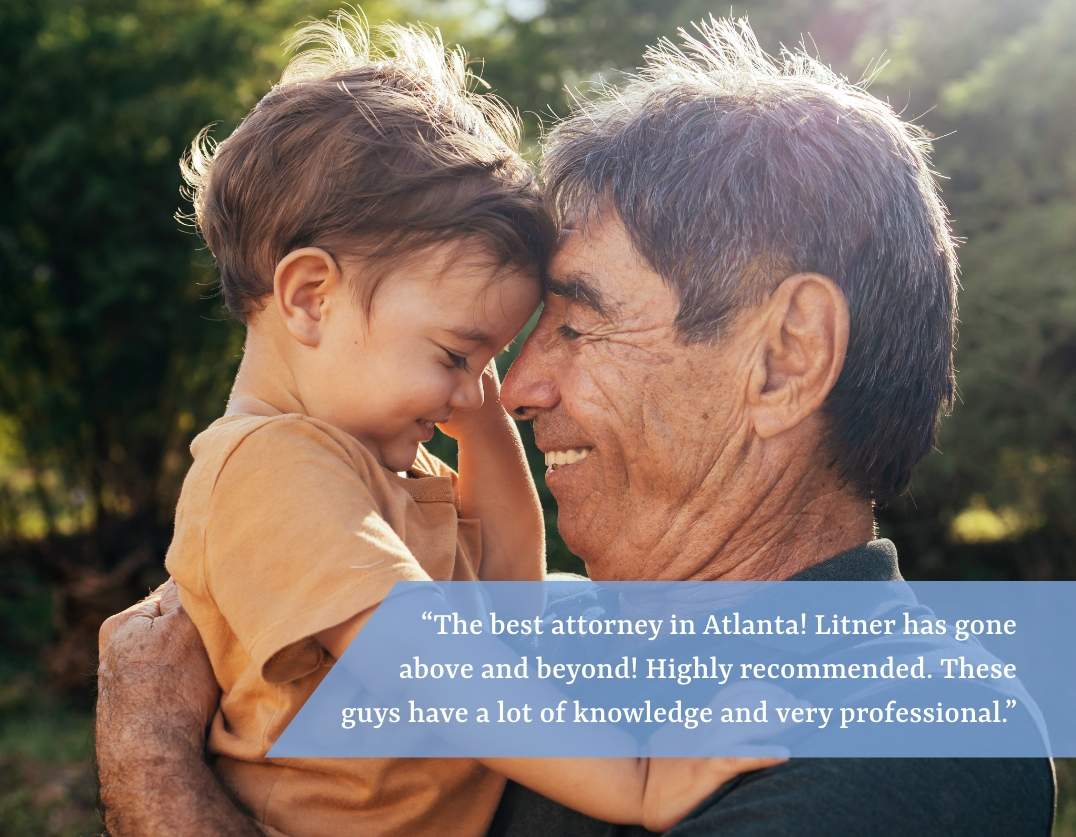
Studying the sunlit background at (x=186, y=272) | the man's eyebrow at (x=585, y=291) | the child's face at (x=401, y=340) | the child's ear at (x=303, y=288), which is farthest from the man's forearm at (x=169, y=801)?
the sunlit background at (x=186, y=272)

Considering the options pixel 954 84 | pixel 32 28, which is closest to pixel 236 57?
pixel 32 28

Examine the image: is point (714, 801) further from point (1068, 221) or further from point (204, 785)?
point (1068, 221)

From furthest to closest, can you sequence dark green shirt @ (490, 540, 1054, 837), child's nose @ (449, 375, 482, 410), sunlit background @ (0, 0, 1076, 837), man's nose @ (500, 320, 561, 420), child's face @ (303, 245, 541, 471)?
sunlit background @ (0, 0, 1076, 837) → man's nose @ (500, 320, 561, 420) → child's nose @ (449, 375, 482, 410) → child's face @ (303, 245, 541, 471) → dark green shirt @ (490, 540, 1054, 837)

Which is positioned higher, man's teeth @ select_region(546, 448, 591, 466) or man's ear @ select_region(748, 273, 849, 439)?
man's ear @ select_region(748, 273, 849, 439)

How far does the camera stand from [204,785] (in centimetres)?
161

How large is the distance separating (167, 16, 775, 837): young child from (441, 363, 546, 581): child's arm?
1 centimetres

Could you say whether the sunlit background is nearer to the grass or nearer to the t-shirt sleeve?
the grass

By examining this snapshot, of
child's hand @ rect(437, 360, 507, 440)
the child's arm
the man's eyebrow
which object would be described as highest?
the man's eyebrow

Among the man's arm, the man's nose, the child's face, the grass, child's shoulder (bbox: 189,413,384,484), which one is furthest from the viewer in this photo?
the grass

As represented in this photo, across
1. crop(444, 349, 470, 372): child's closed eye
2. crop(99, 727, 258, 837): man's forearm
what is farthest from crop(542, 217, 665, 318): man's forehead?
crop(99, 727, 258, 837): man's forearm

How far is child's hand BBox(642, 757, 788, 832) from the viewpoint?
1.38 metres

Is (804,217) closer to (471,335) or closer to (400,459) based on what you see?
(471,335)

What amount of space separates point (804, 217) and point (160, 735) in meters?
1.44

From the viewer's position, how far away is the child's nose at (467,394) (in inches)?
71.9
